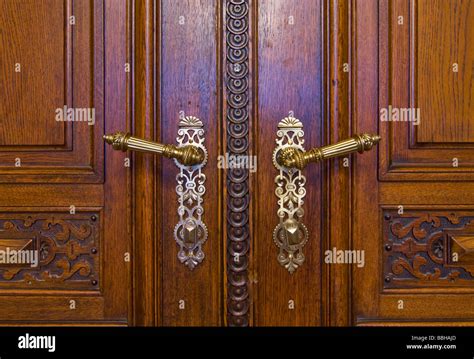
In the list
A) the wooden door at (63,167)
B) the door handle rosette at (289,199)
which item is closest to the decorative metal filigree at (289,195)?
the door handle rosette at (289,199)

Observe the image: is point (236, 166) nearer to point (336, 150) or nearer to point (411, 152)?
point (336, 150)

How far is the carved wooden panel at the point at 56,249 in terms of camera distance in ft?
2.39

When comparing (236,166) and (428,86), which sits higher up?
(428,86)

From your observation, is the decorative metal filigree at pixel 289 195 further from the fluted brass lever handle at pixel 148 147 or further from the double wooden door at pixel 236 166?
the fluted brass lever handle at pixel 148 147

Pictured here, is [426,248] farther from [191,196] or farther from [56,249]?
[56,249]

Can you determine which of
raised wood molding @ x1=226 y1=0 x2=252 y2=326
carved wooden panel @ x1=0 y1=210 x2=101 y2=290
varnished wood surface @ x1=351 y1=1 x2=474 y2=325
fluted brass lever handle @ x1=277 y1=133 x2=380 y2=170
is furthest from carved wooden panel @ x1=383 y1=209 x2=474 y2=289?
carved wooden panel @ x1=0 y1=210 x2=101 y2=290

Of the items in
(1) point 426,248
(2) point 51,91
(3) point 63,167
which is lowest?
(1) point 426,248

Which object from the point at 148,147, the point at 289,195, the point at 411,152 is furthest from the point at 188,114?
the point at 411,152

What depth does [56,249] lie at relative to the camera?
2.40ft

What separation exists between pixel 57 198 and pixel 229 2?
0.42m

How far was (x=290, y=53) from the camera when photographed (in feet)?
2.38

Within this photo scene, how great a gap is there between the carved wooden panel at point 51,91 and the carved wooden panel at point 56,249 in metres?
0.06

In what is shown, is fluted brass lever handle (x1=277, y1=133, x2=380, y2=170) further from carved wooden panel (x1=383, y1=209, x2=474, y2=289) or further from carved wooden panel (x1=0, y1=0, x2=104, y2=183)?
carved wooden panel (x1=0, y1=0, x2=104, y2=183)

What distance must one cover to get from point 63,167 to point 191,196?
21 cm
